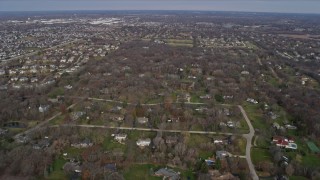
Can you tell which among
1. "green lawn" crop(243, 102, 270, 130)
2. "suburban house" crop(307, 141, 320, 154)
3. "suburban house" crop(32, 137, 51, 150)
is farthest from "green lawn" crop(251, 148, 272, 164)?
"suburban house" crop(32, 137, 51, 150)

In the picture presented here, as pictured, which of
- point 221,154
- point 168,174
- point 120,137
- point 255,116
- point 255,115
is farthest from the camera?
point 255,115

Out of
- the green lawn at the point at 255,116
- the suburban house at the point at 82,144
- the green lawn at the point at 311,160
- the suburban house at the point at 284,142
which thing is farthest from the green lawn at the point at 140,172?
the green lawn at the point at 255,116

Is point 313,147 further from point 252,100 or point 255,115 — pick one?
point 252,100

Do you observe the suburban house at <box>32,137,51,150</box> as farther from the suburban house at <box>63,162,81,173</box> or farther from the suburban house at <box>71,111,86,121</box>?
the suburban house at <box>71,111,86,121</box>

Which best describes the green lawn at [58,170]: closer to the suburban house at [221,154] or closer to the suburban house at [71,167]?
the suburban house at [71,167]

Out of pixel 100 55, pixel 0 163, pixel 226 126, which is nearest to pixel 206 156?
pixel 226 126

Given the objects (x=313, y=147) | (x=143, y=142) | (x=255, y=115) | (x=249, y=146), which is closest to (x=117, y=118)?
(x=143, y=142)
